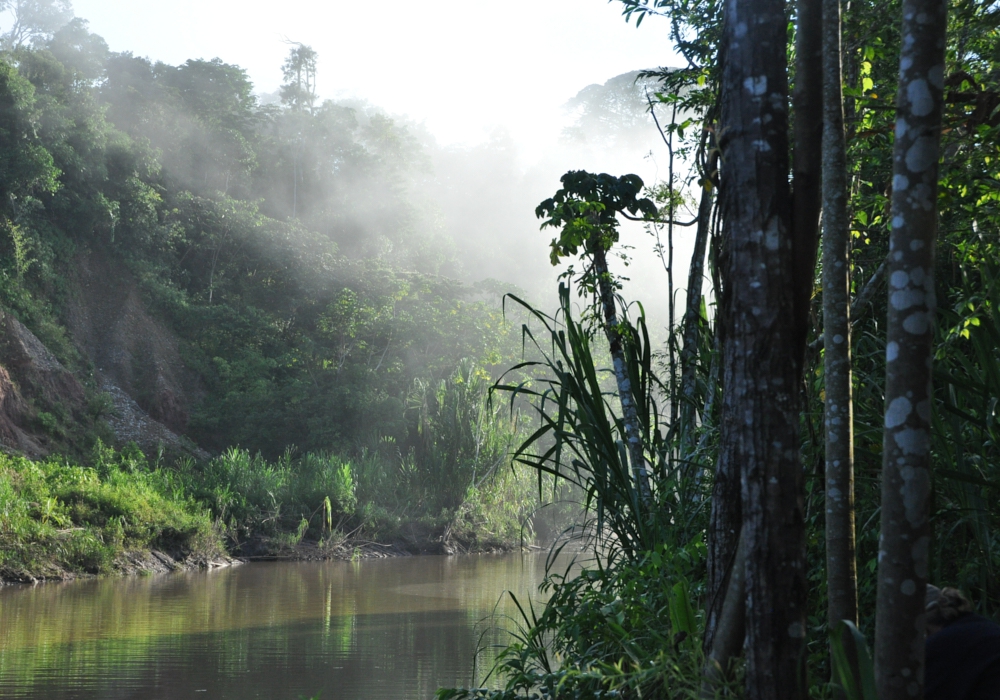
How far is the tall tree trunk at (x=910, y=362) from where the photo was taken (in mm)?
1560

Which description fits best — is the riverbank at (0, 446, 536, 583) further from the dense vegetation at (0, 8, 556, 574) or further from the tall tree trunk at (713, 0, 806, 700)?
the tall tree trunk at (713, 0, 806, 700)

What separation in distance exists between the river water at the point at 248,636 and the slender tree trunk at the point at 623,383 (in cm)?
106

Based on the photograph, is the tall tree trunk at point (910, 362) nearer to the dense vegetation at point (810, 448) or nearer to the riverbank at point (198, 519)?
the dense vegetation at point (810, 448)

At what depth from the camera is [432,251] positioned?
32250mm

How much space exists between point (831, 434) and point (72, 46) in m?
32.7

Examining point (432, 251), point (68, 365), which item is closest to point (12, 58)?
point (68, 365)

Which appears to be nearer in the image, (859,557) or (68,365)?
(859,557)

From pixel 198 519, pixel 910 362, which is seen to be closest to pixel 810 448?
pixel 910 362

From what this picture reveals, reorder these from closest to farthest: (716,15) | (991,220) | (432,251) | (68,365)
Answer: (991,220), (716,15), (68,365), (432,251)

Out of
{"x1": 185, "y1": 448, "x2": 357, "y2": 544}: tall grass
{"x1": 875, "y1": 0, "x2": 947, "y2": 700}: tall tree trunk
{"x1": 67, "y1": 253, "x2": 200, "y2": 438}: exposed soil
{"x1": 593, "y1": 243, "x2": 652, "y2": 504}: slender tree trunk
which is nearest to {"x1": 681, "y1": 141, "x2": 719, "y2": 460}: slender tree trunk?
{"x1": 593, "y1": 243, "x2": 652, "y2": 504}: slender tree trunk

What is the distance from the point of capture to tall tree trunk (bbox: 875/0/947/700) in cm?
156

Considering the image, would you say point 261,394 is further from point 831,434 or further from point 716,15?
point 831,434

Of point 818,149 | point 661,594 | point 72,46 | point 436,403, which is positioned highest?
point 72,46

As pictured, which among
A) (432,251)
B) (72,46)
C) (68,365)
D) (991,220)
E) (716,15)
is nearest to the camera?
(991,220)
